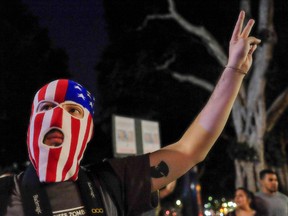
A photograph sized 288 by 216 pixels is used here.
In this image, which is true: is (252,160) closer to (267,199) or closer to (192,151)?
(267,199)

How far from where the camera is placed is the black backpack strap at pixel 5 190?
1.95m

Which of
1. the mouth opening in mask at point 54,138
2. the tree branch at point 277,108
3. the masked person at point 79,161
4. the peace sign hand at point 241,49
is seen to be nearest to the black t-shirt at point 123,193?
the masked person at point 79,161

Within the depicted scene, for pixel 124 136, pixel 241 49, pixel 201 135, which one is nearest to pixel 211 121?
pixel 201 135

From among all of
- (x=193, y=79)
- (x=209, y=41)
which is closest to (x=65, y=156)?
(x=209, y=41)

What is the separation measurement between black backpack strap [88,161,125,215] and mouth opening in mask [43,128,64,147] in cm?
20

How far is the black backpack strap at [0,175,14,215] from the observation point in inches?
76.8

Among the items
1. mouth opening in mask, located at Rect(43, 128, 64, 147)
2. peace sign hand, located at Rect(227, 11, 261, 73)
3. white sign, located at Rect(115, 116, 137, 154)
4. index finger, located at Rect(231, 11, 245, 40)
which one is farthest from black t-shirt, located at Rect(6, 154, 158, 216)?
white sign, located at Rect(115, 116, 137, 154)

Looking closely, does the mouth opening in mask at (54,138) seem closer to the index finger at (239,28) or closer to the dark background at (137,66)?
the index finger at (239,28)

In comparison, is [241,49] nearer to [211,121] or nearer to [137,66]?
[211,121]

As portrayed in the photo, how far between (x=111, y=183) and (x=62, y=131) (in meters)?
0.28

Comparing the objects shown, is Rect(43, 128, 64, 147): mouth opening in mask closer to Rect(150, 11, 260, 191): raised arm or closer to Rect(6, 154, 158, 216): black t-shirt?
Rect(6, 154, 158, 216): black t-shirt

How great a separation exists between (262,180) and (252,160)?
742cm

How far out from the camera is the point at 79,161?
2.07 metres

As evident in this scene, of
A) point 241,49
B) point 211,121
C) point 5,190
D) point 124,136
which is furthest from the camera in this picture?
point 124,136
